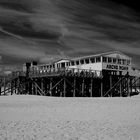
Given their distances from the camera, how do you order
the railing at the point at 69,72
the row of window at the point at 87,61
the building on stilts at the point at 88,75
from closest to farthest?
the railing at the point at 69,72
the building on stilts at the point at 88,75
the row of window at the point at 87,61

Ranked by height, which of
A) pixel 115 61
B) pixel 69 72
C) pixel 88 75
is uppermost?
pixel 115 61

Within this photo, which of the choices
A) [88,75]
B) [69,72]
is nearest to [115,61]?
[88,75]

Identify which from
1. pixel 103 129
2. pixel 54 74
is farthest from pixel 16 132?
pixel 54 74

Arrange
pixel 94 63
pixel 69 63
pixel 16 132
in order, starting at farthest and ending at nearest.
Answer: pixel 69 63 → pixel 94 63 → pixel 16 132

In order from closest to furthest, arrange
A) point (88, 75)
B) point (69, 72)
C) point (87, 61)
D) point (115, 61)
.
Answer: point (69, 72)
point (88, 75)
point (115, 61)
point (87, 61)

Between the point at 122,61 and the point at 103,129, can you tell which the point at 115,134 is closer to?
the point at 103,129

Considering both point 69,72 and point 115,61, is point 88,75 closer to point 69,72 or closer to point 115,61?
point 69,72

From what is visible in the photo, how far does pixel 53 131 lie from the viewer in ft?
32.5

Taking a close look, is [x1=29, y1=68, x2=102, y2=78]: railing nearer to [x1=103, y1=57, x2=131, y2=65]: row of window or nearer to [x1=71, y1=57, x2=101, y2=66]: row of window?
[x1=71, y1=57, x2=101, y2=66]: row of window

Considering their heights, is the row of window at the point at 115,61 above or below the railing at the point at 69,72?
above

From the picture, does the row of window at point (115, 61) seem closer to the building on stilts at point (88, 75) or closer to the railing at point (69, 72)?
the building on stilts at point (88, 75)

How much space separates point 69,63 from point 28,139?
101 feet

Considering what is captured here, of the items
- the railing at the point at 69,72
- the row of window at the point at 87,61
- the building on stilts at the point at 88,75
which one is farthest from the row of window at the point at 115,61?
the railing at the point at 69,72

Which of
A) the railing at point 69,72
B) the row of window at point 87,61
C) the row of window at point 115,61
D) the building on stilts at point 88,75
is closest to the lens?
the railing at point 69,72
